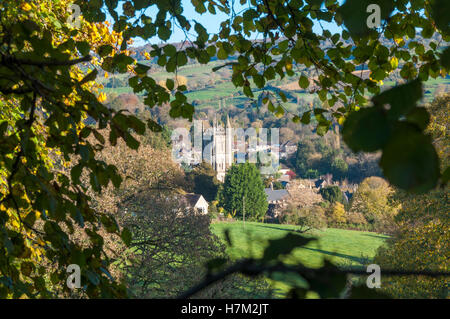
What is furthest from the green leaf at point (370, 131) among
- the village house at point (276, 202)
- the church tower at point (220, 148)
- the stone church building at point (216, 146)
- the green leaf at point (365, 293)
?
the church tower at point (220, 148)

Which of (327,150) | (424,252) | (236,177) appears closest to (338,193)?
(236,177)

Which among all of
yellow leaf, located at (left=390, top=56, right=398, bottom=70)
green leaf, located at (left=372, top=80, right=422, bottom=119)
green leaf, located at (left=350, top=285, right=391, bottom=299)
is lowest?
green leaf, located at (left=350, top=285, right=391, bottom=299)

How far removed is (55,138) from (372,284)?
155cm

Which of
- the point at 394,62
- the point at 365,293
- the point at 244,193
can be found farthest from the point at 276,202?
the point at 365,293

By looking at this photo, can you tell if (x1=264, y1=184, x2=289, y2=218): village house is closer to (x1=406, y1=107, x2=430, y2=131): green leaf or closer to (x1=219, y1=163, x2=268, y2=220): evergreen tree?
(x1=219, y1=163, x2=268, y2=220): evergreen tree

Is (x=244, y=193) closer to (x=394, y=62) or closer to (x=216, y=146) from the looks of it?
(x=216, y=146)

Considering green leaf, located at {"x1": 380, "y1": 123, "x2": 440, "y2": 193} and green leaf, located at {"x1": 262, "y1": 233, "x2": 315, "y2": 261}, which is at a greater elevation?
green leaf, located at {"x1": 380, "y1": 123, "x2": 440, "y2": 193}

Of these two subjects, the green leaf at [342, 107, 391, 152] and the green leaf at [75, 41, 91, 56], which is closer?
the green leaf at [342, 107, 391, 152]

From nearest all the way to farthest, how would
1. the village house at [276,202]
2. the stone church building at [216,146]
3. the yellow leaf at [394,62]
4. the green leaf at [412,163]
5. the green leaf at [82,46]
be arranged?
the green leaf at [412,163], the green leaf at [82,46], the yellow leaf at [394,62], the village house at [276,202], the stone church building at [216,146]

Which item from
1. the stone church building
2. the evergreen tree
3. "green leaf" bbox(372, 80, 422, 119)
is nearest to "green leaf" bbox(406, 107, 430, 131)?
"green leaf" bbox(372, 80, 422, 119)

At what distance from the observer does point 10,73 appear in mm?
1591

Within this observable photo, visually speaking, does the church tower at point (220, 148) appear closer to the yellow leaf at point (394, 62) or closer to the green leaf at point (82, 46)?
the yellow leaf at point (394, 62)

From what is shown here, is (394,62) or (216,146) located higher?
(216,146)
